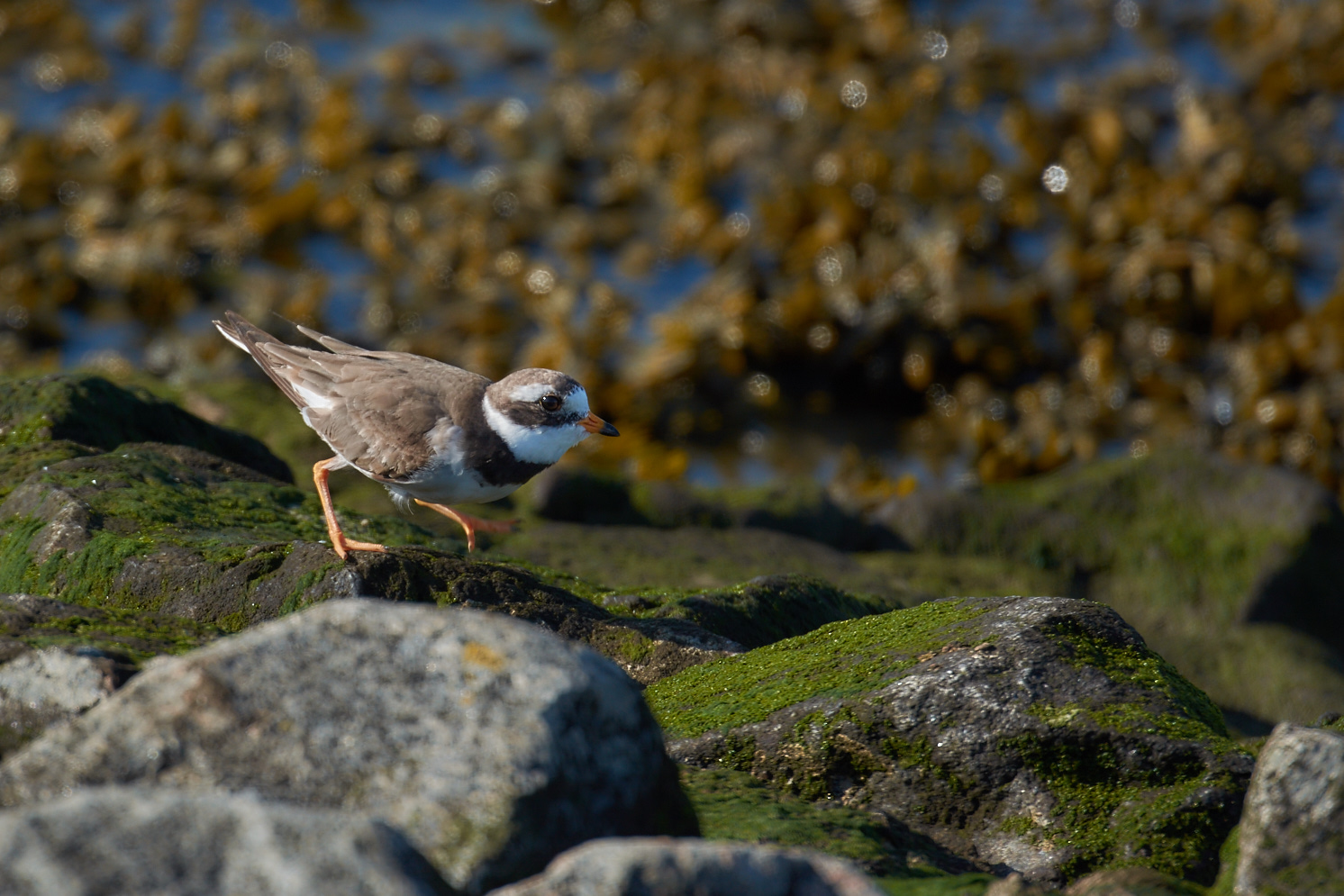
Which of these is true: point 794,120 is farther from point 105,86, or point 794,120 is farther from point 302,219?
point 105,86

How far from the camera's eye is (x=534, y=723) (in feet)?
10.9

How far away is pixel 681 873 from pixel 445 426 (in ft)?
10.8

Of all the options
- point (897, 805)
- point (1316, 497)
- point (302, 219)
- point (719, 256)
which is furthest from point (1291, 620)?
point (302, 219)

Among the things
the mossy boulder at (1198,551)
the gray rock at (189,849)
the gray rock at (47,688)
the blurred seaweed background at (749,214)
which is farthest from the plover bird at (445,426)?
the blurred seaweed background at (749,214)

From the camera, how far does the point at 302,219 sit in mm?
14391

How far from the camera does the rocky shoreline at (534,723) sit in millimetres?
2994

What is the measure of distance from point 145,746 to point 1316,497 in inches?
330

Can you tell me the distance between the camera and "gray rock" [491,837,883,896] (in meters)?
2.92

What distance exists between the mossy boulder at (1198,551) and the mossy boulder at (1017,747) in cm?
370

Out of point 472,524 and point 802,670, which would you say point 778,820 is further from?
point 472,524

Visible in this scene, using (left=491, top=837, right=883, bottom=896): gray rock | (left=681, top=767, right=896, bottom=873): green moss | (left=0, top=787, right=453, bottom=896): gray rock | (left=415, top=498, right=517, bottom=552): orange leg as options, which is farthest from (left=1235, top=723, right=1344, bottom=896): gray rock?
(left=415, top=498, right=517, bottom=552): orange leg

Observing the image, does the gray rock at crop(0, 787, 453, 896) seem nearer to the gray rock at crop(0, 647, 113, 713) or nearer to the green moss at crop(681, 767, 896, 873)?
the gray rock at crop(0, 647, 113, 713)

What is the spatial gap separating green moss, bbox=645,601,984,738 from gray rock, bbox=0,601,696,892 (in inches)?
52.7

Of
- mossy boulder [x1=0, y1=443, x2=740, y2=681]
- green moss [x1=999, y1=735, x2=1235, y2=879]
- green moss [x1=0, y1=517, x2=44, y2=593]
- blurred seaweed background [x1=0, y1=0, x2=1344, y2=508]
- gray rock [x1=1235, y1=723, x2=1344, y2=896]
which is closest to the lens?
gray rock [x1=1235, y1=723, x2=1344, y2=896]
